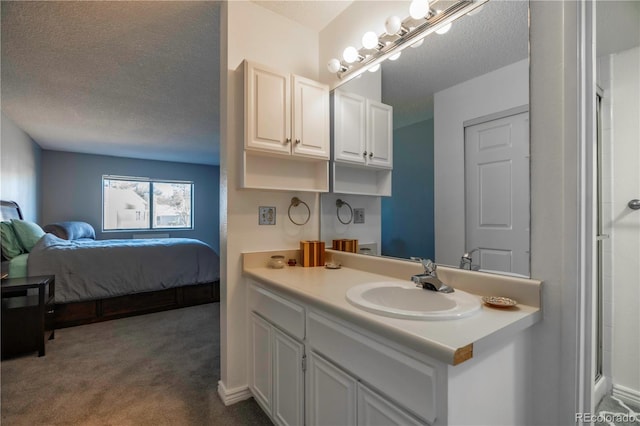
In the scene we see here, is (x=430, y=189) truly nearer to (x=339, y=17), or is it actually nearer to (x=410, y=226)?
(x=410, y=226)

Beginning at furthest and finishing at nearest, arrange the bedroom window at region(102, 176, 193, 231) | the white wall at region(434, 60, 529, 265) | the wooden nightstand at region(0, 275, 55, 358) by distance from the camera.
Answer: the bedroom window at region(102, 176, 193, 231) → the wooden nightstand at region(0, 275, 55, 358) → the white wall at region(434, 60, 529, 265)

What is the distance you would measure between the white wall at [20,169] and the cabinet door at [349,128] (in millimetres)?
3892

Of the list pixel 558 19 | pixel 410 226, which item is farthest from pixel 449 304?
pixel 558 19

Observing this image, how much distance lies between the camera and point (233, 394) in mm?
1747

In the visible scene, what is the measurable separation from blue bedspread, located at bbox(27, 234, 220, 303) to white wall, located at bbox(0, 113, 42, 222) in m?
0.89

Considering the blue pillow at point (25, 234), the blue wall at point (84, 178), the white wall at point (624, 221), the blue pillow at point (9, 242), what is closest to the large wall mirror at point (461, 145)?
the white wall at point (624, 221)

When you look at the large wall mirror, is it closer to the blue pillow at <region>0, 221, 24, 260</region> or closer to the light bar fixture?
the light bar fixture

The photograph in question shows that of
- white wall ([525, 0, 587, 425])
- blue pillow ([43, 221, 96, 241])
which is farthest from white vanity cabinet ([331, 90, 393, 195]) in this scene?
blue pillow ([43, 221, 96, 241])

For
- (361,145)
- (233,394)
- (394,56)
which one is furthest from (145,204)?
(394,56)

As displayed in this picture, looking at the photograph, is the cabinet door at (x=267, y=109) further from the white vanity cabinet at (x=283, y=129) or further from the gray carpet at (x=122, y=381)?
the gray carpet at (x=122, y=381)

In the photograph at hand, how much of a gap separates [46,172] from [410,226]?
6.69m

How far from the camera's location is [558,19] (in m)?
1.03

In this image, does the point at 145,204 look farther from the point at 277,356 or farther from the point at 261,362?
the point at 277,356

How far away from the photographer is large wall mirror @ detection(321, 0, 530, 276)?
45.2 inches
